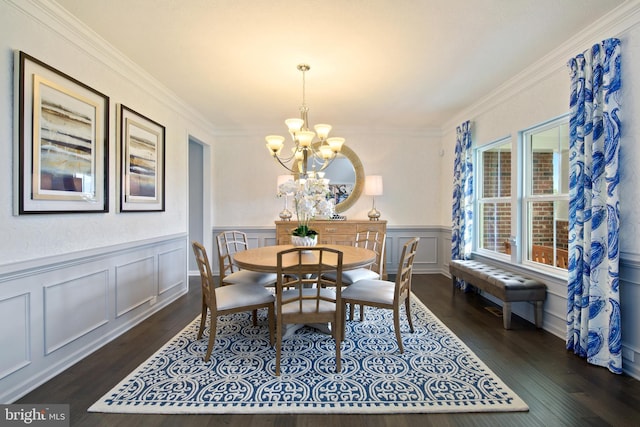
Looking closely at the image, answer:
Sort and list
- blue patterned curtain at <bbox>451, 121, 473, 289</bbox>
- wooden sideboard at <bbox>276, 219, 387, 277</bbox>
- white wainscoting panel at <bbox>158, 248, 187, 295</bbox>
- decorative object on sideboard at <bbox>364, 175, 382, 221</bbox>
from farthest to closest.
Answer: decorative object on sideboard at <bbox>364, 175, 382, 221</bbox> < wooden sideboard at <bbox>276, 219, 387, 277</bbox> < blue patterned curtain at <bbox>451, 121, 473, 289</bbox> < white wainscoting panel at <bbox>158, 248, 187, 295</bbox>

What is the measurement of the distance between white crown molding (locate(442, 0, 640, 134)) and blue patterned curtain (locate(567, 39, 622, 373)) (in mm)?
135

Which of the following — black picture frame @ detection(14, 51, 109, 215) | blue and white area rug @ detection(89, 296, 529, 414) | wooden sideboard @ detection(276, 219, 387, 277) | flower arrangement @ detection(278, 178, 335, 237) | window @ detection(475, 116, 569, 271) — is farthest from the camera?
wooden sideboard @ detection(276, 219, 387, 277)

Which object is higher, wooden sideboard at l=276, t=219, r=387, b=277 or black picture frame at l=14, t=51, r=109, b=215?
black picture frame at l=14, t=51, r=109, b=215

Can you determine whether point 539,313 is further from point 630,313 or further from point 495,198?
point 495,198

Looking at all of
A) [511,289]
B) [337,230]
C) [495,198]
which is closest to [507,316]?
[511,289]

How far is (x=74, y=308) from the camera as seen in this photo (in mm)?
2418

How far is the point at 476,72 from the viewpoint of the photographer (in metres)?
3.23

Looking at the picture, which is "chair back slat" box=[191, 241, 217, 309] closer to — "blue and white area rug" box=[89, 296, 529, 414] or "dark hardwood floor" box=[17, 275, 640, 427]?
"blue and white area rug" box=[89, 296, 529, 414]

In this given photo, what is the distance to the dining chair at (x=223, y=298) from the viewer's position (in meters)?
2.43

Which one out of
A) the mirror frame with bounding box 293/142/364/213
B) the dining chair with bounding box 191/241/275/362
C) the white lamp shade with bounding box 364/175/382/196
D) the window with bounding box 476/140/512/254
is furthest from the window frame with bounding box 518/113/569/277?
the dining chair with bounding box 191/241/275/362

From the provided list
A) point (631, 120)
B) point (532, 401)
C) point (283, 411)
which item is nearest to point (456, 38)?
point (631, 120)

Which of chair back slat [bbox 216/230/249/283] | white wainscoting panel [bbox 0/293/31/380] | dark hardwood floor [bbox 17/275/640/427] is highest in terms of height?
chair back slat [bbox 216/230/249/283]

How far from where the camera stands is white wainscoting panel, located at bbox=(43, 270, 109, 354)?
7.23 feet

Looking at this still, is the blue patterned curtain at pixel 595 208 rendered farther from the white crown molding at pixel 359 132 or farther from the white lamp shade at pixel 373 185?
the white crown molding at pixel 359 132
